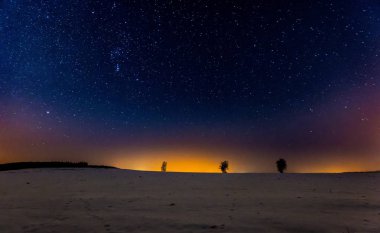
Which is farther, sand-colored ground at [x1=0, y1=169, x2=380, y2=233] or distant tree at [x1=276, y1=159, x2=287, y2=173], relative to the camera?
distant tree at [x1=276, y1=159, x2=287, y2=173]

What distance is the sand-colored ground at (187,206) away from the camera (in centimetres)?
606

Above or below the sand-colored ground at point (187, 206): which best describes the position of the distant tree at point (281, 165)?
above

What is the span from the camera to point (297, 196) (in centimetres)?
959

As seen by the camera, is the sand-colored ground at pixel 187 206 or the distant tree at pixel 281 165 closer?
the sand-colored ground at pixel 187 206

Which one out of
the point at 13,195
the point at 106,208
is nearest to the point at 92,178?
the point at 13,195

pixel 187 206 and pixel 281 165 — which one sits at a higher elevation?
pixel 281 165

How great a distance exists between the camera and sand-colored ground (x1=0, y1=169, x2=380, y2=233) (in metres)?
6.06

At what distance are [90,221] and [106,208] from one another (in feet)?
4.57

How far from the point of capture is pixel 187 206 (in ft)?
26.5

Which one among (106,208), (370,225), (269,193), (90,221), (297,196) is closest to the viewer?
(370,225)

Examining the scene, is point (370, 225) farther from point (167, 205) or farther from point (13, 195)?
point (13, 195)

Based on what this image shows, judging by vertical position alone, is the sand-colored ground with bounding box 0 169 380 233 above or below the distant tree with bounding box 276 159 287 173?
below

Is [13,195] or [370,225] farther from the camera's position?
[13,195]

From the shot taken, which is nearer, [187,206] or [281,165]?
[187,206]
